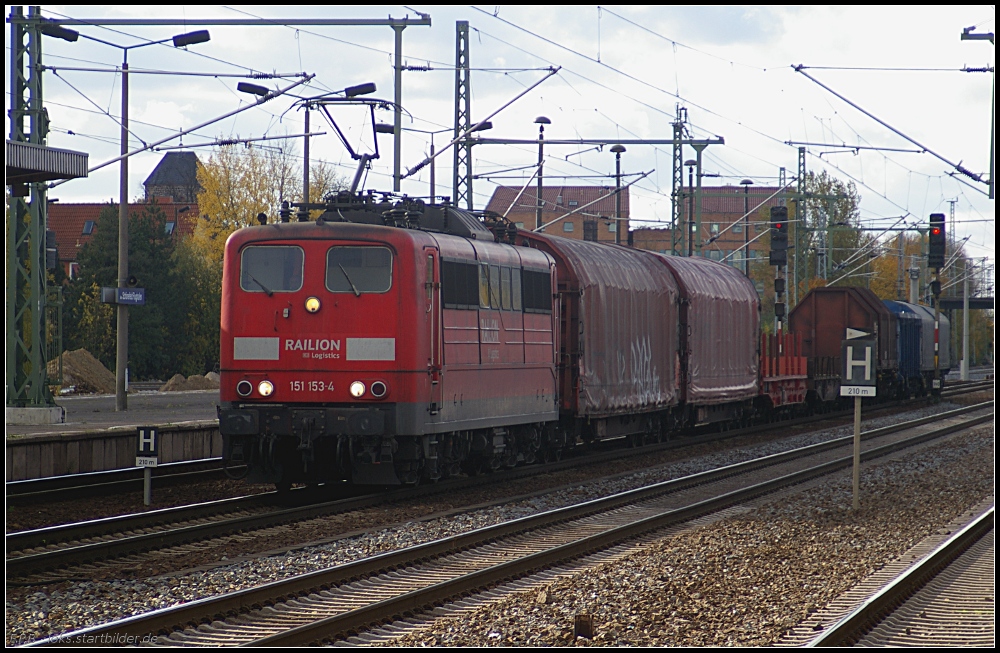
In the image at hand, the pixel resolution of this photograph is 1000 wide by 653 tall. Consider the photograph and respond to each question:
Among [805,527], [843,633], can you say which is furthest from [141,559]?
[805,527]

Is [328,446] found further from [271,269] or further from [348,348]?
[271,269]

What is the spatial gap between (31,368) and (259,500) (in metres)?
10.6

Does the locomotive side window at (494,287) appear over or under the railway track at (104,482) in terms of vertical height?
over

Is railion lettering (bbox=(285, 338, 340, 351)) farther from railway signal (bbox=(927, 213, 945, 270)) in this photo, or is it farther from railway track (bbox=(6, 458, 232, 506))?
railway signal (bbox=(927, 213, 945, 270))

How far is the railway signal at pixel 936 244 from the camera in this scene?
35938 millimetres

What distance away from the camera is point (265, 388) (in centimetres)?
1479

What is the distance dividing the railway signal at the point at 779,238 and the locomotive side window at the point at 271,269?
802 inches

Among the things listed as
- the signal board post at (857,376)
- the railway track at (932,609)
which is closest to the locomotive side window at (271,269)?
the signal board post at (857,376)

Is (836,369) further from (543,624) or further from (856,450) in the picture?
(543,624)

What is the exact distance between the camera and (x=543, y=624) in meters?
8.47

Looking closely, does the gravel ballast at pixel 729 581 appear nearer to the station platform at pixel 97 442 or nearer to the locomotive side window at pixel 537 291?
the locomotive side window at pixel 537 291

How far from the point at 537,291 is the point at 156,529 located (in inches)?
287

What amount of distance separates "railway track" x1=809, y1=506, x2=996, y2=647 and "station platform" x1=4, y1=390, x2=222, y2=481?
1010cm

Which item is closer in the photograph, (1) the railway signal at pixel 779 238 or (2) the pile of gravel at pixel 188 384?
(1) the railway signal at pixel 779 238
